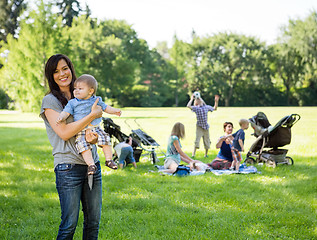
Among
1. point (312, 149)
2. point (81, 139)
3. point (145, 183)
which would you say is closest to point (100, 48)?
point (312, 149)

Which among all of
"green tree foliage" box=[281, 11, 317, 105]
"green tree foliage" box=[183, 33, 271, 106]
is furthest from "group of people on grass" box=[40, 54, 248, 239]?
"green tree foliage" box=[281, 11, 317, 105]

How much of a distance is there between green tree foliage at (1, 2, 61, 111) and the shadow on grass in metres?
14.7

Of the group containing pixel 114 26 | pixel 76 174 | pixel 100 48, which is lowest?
pixel 76 174

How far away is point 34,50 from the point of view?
2106cm

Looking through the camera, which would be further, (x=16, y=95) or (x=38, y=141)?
(x=16, y=95)

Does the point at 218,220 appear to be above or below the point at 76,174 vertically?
below

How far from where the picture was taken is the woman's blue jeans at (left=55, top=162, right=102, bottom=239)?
2.39 meters

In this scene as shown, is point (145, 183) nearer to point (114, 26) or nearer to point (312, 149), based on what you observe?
point (312, 149)

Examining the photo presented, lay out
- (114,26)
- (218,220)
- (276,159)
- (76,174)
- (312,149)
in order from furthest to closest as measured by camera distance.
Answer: (114,26)
(312,149)
(276,159)
(218,220)
(76,174)

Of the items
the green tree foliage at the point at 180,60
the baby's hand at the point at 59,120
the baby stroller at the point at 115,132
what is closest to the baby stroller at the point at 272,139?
the baby stroller at the point at 115,132

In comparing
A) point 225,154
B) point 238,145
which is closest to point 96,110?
point 225,154

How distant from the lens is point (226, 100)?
4894cm

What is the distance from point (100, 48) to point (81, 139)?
1352 inches

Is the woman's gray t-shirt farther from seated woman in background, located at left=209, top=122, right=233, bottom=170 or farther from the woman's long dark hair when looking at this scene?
seated woman in background, located at left=209, top=122, right=233, bottom=170
